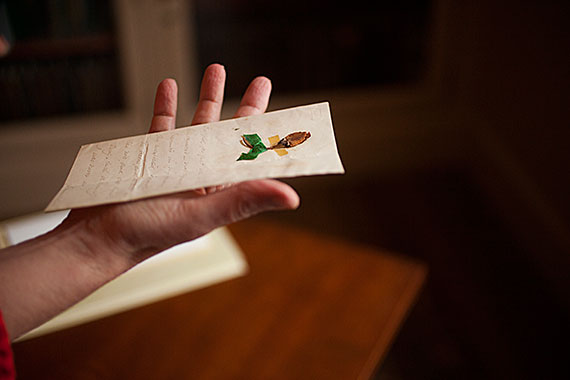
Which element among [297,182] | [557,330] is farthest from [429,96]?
[557,330]

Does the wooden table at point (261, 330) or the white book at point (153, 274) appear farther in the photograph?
the white book at point (153, 274)

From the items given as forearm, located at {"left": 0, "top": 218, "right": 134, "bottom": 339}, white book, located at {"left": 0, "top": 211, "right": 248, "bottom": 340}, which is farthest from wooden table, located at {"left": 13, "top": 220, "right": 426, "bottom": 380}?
forearm, located at {"left": 0, "top": 218, "right": 134, "bottom": 339}

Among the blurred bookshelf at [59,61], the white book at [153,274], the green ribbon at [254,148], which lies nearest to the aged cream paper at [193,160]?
the green ribbon at [254,148]

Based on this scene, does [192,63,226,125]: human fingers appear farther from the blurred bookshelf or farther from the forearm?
the blurred bookshelf

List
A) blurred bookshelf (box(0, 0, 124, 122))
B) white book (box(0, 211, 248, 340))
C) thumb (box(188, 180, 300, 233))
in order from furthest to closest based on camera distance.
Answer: blurred bookshelf (box(0, 0, 124, 122)), white book (box(0, 211, 248, 340)), thumb (box(188, 180, 300, 233))

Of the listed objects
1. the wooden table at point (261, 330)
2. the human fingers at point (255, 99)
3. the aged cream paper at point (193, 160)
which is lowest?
the wooden table at point (261, 330)

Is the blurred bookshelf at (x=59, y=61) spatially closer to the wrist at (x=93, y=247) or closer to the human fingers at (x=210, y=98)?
the human fingers at (x=210, y=98)

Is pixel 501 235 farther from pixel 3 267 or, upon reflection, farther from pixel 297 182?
pixel 3 267
